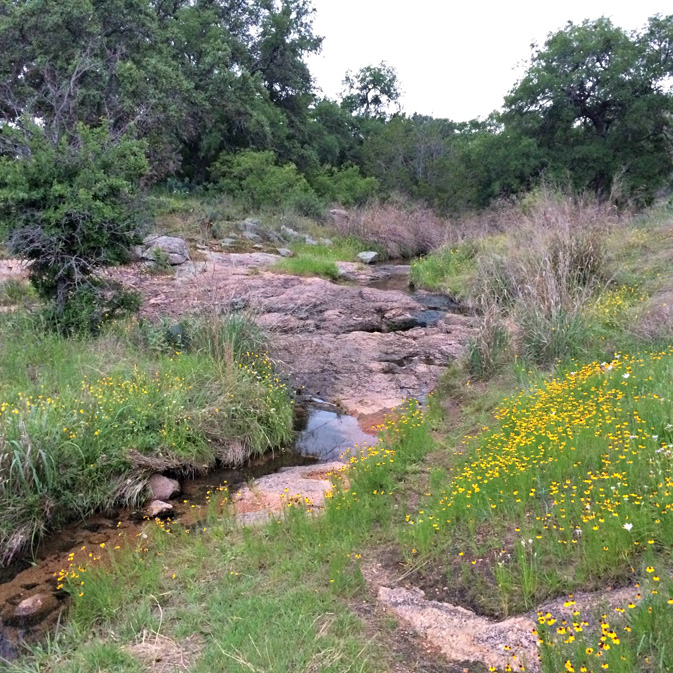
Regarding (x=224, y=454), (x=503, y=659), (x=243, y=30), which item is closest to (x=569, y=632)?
(x=503, y=659)

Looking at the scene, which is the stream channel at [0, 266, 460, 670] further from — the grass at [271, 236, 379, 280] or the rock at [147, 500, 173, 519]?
the grass at [271, 236, 379, 280]

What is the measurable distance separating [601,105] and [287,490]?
80.2 feet

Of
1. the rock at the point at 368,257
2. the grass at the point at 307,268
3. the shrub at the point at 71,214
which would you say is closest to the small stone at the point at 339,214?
the rock at the point at 368,257

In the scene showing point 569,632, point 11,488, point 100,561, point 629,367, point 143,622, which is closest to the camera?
point 569,632

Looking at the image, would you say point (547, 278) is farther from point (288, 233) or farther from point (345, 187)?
point (345, 187)

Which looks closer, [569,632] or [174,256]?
[569,632]

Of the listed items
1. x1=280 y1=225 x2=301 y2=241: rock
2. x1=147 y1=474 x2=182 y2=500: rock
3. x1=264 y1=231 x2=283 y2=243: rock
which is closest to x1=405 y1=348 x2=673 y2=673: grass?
x1=147 y1=474 x2=182 y2=500: rock

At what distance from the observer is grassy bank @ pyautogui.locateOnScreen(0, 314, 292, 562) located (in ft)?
16.3

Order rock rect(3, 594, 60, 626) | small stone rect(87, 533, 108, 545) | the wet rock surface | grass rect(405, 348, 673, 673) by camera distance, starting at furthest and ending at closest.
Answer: the wet rock surface, small stone rect(87, 533, 108, 545), rock rect(3, 594, 60, 626), grass rect(405, 348, 673, 673)

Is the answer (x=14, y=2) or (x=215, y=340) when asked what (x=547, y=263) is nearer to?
(x=215, y=340)

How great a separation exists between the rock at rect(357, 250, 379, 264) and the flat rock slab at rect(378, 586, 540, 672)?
1706cm

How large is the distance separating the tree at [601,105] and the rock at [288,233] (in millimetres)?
10187

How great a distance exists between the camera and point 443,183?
93.5 ft

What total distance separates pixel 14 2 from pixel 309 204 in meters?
11.6
